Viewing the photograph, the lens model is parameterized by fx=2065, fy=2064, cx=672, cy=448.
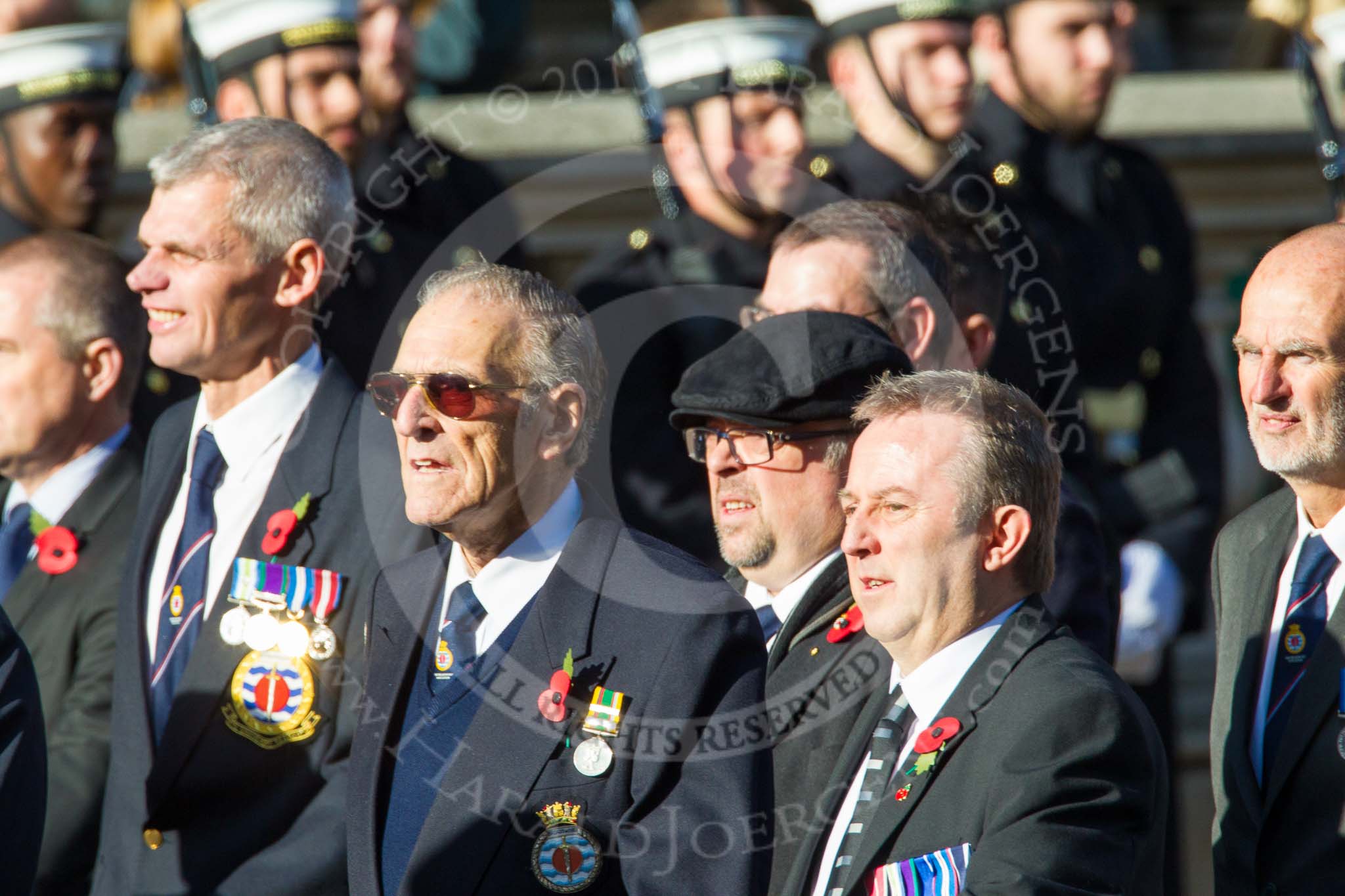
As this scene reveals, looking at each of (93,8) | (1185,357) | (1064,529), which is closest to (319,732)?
(1064,529)

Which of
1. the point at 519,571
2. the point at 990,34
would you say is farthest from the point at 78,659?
the point at 990,34

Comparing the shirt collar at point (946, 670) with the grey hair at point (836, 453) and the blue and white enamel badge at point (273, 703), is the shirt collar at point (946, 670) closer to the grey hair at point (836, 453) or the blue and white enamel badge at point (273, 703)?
the grey hair at point (836, 453)

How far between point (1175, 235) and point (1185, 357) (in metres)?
0.44

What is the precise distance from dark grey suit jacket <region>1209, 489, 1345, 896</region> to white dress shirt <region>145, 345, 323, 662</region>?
1.98 meters

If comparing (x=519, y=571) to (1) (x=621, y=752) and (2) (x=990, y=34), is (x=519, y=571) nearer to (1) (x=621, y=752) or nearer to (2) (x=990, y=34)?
(1) (x=621, y=752)

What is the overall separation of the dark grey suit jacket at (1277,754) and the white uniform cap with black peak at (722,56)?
2.34 m

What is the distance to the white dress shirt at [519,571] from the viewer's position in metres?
3.79

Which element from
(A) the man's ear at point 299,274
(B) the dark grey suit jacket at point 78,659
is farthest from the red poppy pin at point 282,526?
(B) the dark grey suit jacket at point 78,659

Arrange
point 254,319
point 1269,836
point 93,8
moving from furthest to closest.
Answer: point 93,8
point 254,319
point 1269,836

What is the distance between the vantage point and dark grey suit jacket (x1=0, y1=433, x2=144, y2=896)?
4.53m

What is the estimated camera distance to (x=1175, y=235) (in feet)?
20.7

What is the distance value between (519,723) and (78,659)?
4.91 feet

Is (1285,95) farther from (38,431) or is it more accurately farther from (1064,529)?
(38,431)

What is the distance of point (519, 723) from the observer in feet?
11.9
